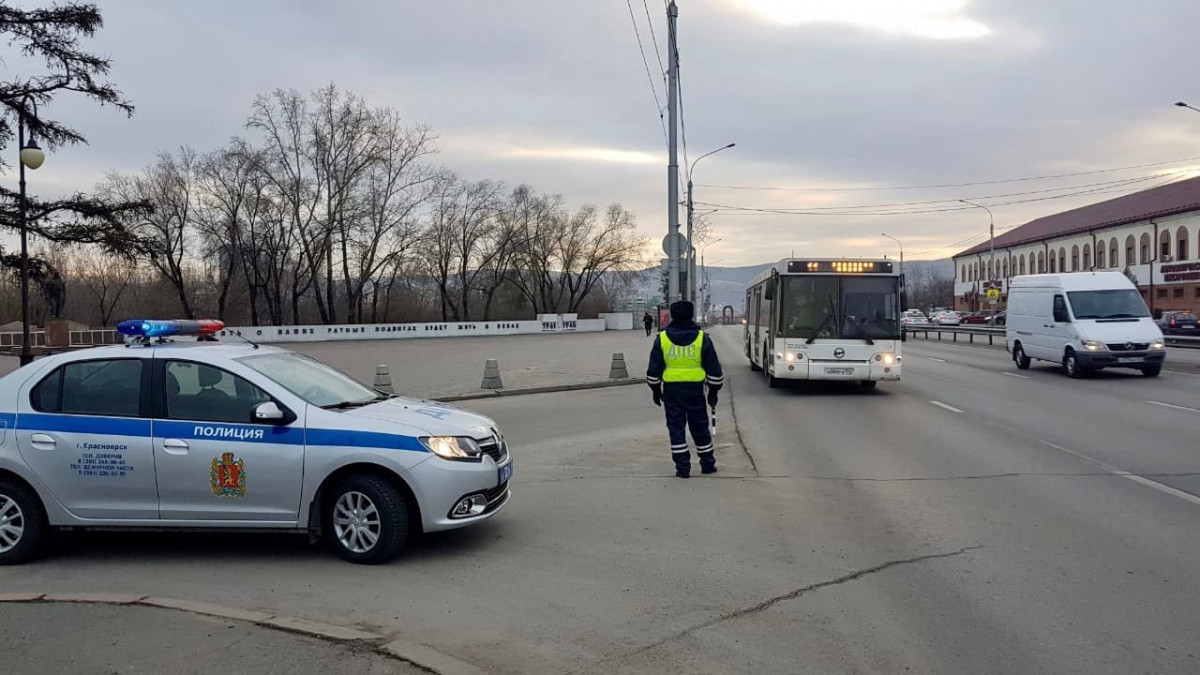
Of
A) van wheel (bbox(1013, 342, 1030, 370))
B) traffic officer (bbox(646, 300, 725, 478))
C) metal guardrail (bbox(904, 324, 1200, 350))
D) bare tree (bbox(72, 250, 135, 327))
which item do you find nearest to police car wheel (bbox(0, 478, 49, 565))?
traffic officer (bbox(646, 300, 725, 478))

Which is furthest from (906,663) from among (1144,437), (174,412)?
(1144,437)

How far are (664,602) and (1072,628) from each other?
7.32ft

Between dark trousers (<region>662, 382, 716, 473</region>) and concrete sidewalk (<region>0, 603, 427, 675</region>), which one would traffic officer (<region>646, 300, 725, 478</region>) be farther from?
concrete sidewalk (<region>0, 603, 427, 675</region>)

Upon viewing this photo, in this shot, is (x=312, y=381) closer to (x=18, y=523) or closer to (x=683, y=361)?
(x=18, y=523)

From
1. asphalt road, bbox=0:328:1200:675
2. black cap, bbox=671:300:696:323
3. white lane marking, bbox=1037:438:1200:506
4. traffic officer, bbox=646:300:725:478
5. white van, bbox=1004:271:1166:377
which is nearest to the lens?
asphalt road, bbox=0:328:1200:675

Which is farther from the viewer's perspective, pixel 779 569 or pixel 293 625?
pixel 779 569

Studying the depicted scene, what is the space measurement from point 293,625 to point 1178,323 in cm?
5052

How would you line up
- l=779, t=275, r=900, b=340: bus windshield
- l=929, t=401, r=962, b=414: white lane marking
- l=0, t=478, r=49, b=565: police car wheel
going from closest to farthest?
l=0, t=478, r=49, b=565: police car wheel
l=929, t=401, r=962, b=414: white lane marking
l=779, t=275, r=900, b=340: bus windshield

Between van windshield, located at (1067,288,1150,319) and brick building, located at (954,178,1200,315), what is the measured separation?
1556 inches

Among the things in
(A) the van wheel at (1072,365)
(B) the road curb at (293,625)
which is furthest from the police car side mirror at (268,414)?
(A) the van wheel at (1072,365)

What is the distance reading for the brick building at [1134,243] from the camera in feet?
204

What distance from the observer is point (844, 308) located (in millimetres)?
17594

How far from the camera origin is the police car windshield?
6422 millimetres

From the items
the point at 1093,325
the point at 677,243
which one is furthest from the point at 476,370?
the point at 1093,325
